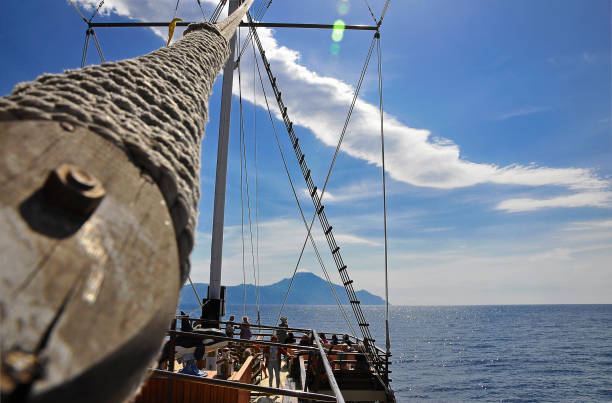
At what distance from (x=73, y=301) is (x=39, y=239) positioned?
113 millimetres

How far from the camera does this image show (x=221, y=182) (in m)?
11.3

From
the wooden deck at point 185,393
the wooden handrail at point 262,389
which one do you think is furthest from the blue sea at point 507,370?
the wooden handrail at point 262,389

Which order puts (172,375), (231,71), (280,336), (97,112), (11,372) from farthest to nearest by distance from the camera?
(231,71) → (280,336) → (172,375) → (97,112) → (11,372)

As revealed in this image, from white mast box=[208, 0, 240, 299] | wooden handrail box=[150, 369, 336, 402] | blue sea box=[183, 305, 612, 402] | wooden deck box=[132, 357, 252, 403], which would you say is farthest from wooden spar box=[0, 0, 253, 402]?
blue sea box=[183, 305, 612, 402]

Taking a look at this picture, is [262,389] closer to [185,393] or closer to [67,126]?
[67,126]

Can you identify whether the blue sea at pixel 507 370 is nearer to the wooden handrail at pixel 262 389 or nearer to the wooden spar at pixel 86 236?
the wooden handrail at pixel 262 389

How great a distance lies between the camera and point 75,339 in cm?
51

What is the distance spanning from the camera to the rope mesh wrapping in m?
0.81

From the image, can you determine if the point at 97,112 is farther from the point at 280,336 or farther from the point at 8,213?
the point at 280,336

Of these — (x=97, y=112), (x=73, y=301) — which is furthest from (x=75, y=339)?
(x=97, y=112)

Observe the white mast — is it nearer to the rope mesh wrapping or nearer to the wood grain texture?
the rope mesh wrapping

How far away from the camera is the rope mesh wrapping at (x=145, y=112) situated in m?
0.81

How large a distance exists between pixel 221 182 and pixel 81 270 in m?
11.0

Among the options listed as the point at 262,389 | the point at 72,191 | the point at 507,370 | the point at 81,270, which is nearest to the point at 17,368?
the point at 81,270
